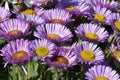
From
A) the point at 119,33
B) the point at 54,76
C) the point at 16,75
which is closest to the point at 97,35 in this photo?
the point at 119,33

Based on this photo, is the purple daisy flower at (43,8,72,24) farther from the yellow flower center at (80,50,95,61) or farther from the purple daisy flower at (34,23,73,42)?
the yellow flower center at (80,50,95,61)

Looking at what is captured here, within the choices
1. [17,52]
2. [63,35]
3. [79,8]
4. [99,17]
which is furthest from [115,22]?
[17,52]

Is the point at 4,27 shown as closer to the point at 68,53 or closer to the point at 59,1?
the point at 68,53

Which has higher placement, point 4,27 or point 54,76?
point 4,27

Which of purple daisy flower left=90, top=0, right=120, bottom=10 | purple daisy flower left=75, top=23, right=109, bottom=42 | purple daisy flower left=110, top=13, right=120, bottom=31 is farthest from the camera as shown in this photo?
purple daisy flower left=90, top=0, right=120, bottom=10

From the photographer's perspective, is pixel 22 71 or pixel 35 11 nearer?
pixel 22 71

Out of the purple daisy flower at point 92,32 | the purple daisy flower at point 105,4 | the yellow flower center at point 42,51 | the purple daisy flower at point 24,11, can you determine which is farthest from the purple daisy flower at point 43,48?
the purple daisy flower at point 105,4

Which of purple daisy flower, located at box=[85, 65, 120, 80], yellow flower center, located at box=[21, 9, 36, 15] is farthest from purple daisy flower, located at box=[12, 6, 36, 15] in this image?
purple daisy flower, located at box=[85, 65, 120, 80]
